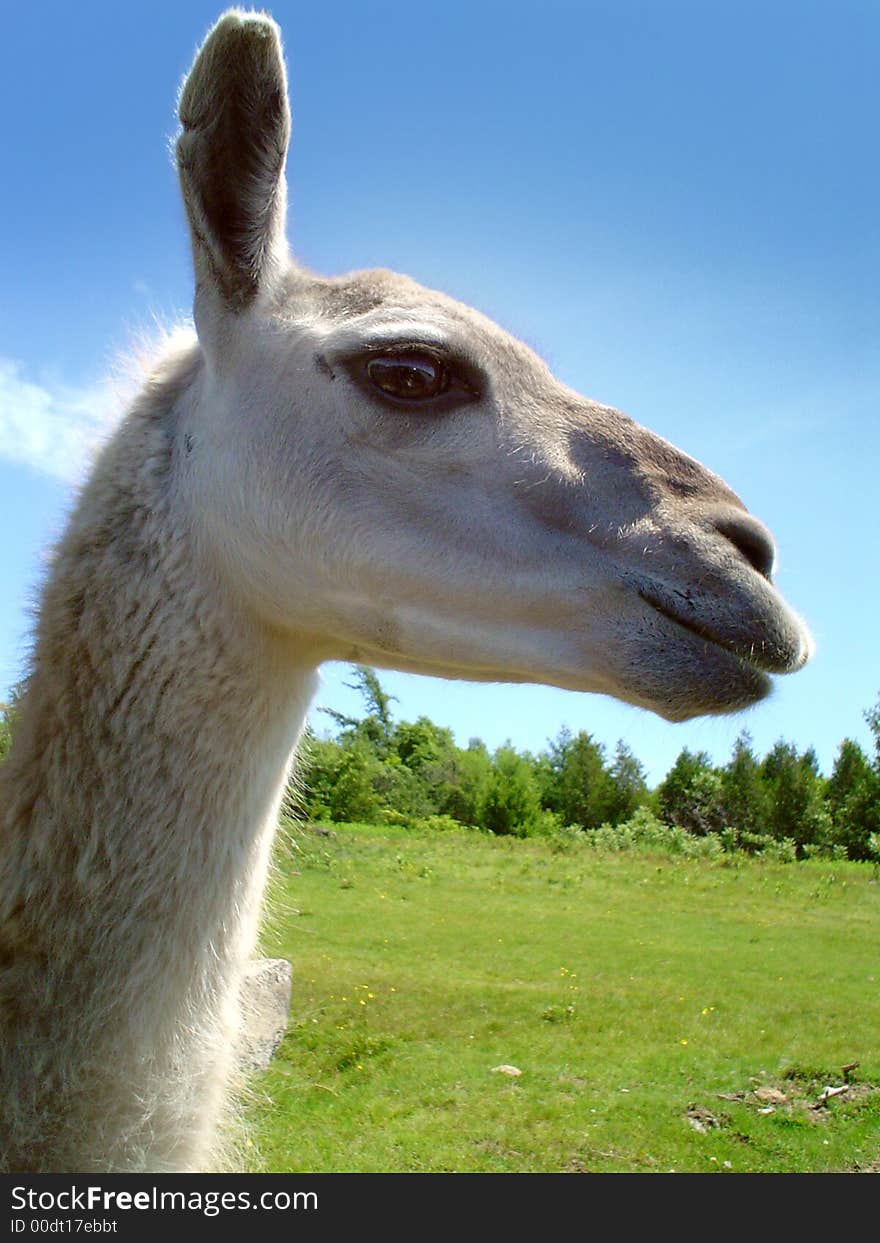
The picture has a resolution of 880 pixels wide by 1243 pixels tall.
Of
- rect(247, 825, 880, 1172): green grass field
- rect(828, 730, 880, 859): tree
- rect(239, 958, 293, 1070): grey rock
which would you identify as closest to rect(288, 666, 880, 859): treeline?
rect(828, 730, 880, 859): tree

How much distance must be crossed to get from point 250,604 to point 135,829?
0.72 metres

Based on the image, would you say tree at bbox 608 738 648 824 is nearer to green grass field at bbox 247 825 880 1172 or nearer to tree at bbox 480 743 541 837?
tree at bbox 480 743 541 837

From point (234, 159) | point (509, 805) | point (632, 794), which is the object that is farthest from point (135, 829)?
point (632, 794)

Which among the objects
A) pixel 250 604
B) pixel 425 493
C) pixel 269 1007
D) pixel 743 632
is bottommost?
pixel 269 1007

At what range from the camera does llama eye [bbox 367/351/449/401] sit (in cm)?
287

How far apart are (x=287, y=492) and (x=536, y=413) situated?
784 mm

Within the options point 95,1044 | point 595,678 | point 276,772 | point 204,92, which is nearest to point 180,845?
point 276,772

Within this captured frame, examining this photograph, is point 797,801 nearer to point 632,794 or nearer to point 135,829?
point 632,794

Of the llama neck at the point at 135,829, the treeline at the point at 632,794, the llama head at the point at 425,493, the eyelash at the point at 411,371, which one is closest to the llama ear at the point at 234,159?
the llama head at the point at 425,493

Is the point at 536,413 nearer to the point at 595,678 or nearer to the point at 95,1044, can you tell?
the point at 595,678

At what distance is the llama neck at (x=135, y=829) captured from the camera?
267cm

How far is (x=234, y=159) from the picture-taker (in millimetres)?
2959

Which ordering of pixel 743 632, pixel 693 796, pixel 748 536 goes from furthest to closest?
pixel 693 796 → pixel 748 536 → pixel 743 632

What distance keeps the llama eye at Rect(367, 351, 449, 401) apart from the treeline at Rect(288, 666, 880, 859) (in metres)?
29.9
